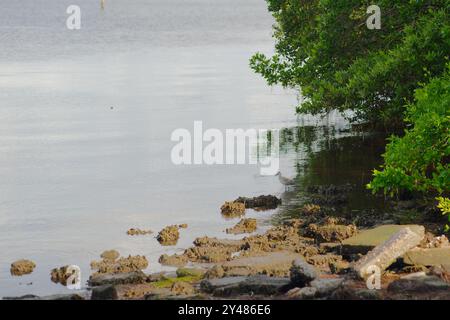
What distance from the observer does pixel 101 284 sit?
21516 mm

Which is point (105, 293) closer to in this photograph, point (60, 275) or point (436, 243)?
point (60, 275)

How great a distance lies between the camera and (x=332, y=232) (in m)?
24.6

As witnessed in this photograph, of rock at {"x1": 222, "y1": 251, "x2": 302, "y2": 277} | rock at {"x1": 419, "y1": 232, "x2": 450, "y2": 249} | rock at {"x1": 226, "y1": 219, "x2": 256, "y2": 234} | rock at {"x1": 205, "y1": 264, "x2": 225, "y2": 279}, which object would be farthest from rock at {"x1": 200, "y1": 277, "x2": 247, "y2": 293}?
rock at {"x1": 226, "y1": 219, "x2": 256, "y2": 234}

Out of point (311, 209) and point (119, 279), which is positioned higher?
point (311, 209)

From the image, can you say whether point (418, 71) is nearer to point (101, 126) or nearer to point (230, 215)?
point (230, 215)

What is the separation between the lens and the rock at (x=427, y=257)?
20.3 m

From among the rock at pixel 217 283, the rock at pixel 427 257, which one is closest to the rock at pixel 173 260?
the rock at pixel 217 283

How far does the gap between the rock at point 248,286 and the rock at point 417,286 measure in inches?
80.2

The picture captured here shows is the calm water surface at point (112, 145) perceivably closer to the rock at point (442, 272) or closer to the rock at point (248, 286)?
the rock at point (248, 286)

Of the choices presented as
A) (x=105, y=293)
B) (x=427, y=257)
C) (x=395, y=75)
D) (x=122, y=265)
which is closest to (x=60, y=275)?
(x=122, y=265)

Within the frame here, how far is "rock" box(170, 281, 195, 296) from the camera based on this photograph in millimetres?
19919

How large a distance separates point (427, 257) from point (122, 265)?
6.80 metres
